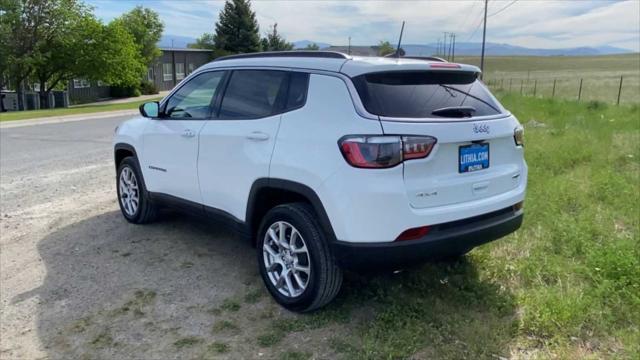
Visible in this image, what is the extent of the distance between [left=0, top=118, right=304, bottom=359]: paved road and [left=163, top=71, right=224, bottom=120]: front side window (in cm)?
129

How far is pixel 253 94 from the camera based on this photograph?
4.01m

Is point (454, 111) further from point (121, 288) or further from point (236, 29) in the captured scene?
point (236, 29)

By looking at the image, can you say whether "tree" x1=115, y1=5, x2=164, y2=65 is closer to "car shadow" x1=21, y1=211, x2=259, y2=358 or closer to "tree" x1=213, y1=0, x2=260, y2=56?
"tree" x1=213, y1=0, x2=260, y2=56

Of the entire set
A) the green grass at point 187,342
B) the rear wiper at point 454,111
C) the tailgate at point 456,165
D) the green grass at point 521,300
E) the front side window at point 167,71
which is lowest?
the green grass at point 187,342

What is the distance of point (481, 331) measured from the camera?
327 cm

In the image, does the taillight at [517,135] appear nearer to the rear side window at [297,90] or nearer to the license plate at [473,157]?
the license plate at [473,157]

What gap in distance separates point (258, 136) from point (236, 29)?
197 feet

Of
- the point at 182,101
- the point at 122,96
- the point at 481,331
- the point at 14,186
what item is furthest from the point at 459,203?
the point at 122,96

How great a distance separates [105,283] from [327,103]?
95.5 inches

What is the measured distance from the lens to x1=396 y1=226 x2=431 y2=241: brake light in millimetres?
3122

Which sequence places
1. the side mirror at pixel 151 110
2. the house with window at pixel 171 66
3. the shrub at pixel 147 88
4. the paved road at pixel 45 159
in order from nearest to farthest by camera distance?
the side mirror at pixel 151 110
the paved road at pixel 45 159
the shrub at pixel 147 88
the house with window at pixel 171 66

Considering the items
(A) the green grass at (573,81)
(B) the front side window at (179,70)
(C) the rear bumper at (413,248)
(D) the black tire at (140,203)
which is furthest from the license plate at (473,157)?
(B) the front side window at (179,70)

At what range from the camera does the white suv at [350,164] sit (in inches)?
122

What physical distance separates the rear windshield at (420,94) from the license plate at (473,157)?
0.77 feet
